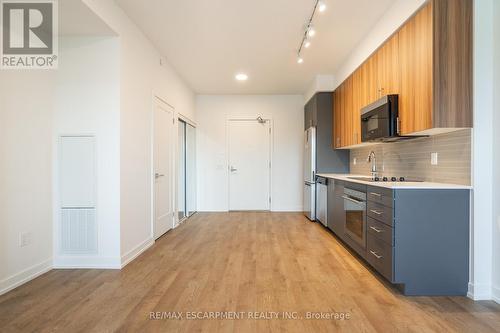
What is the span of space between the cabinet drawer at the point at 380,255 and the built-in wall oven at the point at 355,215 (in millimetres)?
147

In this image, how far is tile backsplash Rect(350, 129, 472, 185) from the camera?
236 centimetres

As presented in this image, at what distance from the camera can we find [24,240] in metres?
2.64

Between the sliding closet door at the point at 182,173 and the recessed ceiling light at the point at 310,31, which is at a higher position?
the recessed ceiling light at the point at 310,31

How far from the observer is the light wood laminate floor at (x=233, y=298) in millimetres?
1922

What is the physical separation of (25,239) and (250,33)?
3212mm

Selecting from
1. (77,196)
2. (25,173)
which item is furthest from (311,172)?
(25,173)

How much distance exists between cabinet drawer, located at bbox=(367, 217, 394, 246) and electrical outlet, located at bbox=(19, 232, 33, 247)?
10.5 ft

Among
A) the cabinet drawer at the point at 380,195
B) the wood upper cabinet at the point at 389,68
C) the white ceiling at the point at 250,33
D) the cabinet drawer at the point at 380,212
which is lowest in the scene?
the cabinet drawer at the point at 380,212

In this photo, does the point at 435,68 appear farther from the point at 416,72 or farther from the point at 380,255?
the point at 380,255

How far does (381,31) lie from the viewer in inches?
126

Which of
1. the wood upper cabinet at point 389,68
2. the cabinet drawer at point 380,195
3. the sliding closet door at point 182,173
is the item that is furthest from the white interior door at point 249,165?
the cabinet drawer at point 380,195

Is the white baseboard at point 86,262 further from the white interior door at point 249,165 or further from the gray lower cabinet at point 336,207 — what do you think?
the white interior door at point 249,165

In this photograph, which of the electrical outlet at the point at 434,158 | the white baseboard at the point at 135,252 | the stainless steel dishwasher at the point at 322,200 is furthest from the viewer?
the stainless steel dishwasher at the point at 322,200

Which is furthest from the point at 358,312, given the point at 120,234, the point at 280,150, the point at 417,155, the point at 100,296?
the point at 280,150
